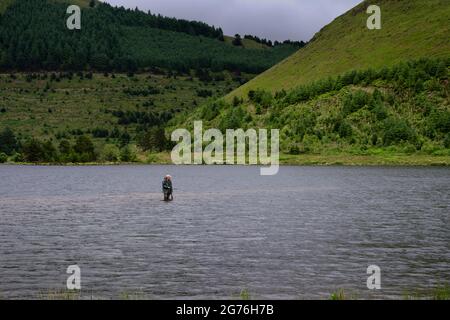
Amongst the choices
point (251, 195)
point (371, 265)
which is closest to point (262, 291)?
point (371, 265)

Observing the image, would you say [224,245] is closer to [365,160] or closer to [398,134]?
[365,160]

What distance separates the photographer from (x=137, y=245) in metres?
38.8

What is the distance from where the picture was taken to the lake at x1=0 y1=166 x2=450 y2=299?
27641 millimetres

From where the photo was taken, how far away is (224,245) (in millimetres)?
39000

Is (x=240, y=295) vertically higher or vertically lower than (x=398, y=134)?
lower

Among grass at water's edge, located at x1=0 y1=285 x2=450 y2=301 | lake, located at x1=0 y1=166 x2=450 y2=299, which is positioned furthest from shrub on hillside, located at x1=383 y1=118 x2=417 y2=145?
grass at water's edge, located at x1=0 y1=285 x2=450 y2=301

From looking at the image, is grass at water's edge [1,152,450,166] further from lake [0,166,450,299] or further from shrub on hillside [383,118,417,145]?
lake [0,166,450,299]

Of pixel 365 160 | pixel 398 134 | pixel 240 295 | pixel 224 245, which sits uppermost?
pixel 398 134

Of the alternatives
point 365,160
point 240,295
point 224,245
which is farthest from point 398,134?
point 240,295

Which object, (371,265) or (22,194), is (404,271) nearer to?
(371,265)

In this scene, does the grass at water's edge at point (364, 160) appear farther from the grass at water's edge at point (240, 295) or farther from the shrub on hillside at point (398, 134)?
the grass at water's edge at point (240, 295)

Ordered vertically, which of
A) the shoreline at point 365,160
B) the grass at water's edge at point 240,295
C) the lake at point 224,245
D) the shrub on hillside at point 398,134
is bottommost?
the grass at water's edge at point 240,295

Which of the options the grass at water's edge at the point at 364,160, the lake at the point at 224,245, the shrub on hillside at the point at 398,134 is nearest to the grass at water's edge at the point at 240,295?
the lake at the point at 224,245

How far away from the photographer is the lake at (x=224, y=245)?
90.7 feet
